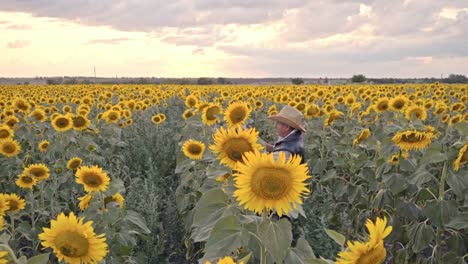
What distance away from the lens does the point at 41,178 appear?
16.6 feet

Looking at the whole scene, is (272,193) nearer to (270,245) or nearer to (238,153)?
(270,245)

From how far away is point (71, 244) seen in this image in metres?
2.15

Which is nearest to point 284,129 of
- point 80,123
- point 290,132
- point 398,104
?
point 290,132

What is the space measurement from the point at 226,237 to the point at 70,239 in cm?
65

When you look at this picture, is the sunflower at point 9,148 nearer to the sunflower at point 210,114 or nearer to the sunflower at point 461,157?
the sunflower at point 210,114

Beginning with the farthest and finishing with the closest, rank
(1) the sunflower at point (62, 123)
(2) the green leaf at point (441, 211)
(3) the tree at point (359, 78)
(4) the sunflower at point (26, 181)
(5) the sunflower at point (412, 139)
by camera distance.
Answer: (3) the tree at point (359, 78), (1) the sunflower at point (62, 123), (4) the sunflower at point (26, 181), (5) the sunflower at point (412, 139), (2) the green leaf at point (441, 211)

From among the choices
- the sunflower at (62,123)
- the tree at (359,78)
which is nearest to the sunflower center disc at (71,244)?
the sunflower at (62,123)

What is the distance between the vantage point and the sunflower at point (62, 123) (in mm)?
6645

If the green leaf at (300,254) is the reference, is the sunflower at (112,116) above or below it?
below

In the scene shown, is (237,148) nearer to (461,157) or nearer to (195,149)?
(461,157)

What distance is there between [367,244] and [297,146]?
3.21 m

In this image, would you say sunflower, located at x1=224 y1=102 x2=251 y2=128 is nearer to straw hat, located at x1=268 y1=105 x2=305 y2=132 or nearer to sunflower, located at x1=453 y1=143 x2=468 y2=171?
straw hat, located at x1=268 y1=105 x2=305 y2=132

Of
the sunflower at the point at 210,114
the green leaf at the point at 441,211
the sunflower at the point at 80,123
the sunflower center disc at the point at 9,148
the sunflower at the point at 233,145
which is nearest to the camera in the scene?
the sunflower at the point at 233,145

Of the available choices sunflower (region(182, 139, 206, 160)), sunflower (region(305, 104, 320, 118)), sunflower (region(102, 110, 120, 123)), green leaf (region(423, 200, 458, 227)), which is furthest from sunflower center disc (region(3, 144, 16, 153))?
green leaf (region(423, 200, 458, 227))
